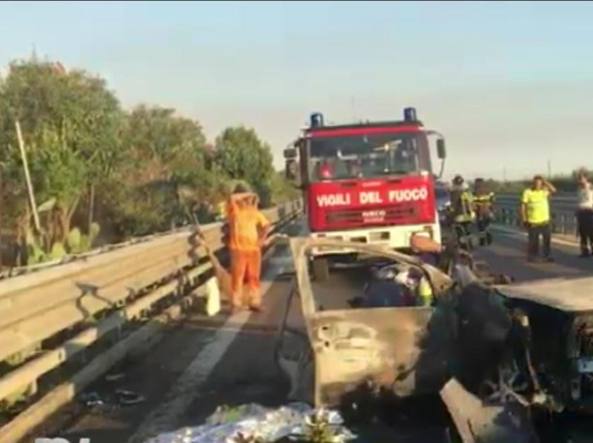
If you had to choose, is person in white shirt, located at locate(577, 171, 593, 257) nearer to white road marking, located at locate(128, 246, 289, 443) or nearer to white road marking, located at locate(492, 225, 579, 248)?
white road marking, located at locate(492, 225, 579, 248)

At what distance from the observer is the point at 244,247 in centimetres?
1554

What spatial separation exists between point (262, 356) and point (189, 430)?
488 centimetres

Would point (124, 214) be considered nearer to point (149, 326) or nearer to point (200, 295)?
point (200, 295)

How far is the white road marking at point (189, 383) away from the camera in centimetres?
789

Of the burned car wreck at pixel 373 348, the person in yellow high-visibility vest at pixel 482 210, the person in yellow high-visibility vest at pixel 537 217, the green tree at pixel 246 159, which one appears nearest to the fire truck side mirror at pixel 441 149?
the person in yellow high-visibility vest at pixel 537 217

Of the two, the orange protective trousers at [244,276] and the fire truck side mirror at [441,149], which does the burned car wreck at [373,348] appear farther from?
the fire truck side mirror at [441,149]

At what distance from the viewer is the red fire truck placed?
1923 cm

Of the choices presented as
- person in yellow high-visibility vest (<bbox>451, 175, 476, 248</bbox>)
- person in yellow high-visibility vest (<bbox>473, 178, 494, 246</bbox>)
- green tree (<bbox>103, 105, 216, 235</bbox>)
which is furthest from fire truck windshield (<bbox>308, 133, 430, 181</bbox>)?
green tree (<bbox>103, 105, 216, 235</bbox>)

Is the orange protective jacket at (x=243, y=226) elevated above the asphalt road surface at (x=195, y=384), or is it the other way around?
the orange protective jacket at (x=243, y=226)

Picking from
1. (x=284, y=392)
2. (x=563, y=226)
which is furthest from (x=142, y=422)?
(x=563, y=226)

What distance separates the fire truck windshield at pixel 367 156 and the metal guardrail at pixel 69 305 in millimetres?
4587

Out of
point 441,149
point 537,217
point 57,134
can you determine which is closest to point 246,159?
point 57,134

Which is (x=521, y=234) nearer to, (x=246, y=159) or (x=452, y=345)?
(x=452, y=345)

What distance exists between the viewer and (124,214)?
35750 millimetres
